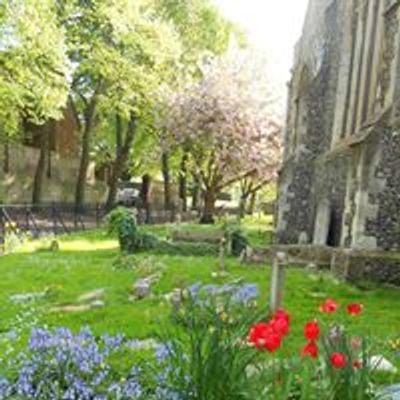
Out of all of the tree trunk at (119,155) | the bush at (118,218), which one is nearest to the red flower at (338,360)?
the bush at (118,218)

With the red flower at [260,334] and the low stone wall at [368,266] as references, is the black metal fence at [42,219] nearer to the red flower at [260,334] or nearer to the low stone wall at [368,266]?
the low stone wall at [368,266]

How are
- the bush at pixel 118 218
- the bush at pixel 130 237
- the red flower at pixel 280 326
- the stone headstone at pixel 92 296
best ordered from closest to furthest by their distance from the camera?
the red flower at pixel 280 326
the stone headstone at pixel 92 296
the bush at pixel 130 237
the bush at pixel 118 218

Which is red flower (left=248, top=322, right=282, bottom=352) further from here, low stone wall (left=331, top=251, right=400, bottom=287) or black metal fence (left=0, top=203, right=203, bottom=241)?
black metal fence (left=0, top=203, right=203, bottom=241)

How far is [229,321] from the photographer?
4.41 m

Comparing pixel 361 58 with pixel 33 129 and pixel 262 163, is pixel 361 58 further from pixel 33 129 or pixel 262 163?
pixel 33 129

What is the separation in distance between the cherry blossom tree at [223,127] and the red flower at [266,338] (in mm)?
26598

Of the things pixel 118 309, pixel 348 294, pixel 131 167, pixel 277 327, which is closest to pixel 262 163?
pixel 131 167

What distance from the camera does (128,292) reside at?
10.7 metres

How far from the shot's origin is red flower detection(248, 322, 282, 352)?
3.38 meters

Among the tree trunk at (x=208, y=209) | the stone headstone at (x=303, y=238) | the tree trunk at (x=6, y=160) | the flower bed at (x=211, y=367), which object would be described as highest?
the tree trunk at (x=6, y=160)

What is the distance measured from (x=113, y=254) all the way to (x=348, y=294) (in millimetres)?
7977

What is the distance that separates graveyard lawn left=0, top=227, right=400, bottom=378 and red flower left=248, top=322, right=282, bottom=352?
1794mm

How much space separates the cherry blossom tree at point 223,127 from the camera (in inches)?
1192

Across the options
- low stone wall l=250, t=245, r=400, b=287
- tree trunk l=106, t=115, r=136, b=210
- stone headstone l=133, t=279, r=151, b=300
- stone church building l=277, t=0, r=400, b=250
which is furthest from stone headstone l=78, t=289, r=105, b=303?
tree trunk l=106, t=115, r=136, b=210
